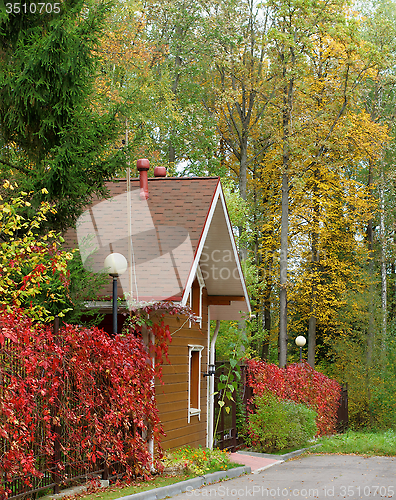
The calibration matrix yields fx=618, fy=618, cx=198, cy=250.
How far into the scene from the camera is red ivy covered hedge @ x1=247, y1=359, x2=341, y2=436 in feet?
56.2

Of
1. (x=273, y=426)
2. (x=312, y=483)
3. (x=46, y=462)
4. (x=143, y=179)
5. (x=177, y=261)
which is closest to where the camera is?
(x=46, y=462)

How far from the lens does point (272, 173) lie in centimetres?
3394

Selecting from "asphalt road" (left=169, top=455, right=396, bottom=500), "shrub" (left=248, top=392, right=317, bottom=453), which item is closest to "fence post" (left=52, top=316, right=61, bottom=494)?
"asphalt road" (left=169, top=455, right=396, bottom=500)

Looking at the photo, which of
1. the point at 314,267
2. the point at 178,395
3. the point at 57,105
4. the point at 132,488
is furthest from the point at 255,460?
the point at 314,267

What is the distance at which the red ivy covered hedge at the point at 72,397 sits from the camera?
21.6 ft

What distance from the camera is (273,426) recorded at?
53.4 ft

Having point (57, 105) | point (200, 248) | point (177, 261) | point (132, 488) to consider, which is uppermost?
point (57, 105)

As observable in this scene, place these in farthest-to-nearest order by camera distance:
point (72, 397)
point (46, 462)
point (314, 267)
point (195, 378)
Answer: point (314, 267), point (195, 378), point (72, 397), point (46, 462)

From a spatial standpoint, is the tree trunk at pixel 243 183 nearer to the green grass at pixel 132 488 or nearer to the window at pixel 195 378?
the window at pixel 195 378

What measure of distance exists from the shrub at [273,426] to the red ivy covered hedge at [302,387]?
1.65ft

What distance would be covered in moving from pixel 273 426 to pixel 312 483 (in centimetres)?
530

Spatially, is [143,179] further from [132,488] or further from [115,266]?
[132,488]

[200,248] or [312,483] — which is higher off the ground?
[200,248]

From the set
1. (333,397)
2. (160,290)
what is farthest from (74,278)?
(333,397)
